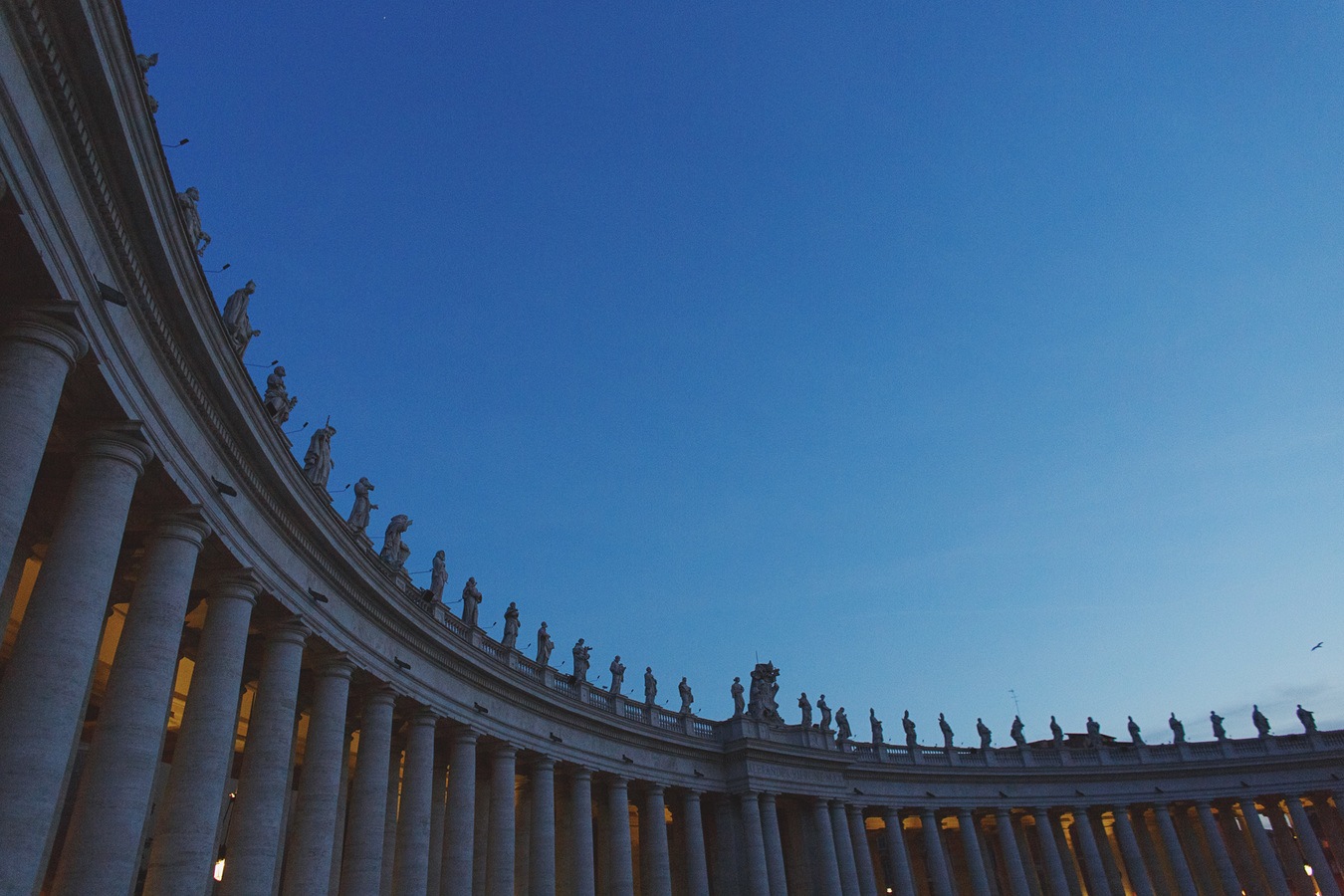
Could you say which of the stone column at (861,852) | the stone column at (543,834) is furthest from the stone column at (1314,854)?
the stone column at (543,834)

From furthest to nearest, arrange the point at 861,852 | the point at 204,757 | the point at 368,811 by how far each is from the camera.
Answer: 1. the point at 861,852
2. the point at 368,811
3. the point at 204,757

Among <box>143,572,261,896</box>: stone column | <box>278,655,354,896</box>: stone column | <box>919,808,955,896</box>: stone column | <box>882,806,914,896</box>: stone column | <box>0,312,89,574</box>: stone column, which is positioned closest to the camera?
<box>0,312,89,574</box>: stone column

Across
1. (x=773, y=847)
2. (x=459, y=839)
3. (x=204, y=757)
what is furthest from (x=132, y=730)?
(x=773, y=847)

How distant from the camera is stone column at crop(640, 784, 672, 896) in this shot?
54.2 m

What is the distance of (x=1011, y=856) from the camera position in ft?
249

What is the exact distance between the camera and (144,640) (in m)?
21.9

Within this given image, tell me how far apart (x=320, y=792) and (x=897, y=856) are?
54429mm

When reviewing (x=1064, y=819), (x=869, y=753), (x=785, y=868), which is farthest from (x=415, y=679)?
(x=1064, y=819)

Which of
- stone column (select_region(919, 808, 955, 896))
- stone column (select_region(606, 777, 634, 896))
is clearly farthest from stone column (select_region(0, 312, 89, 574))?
stone column (select_region(919, 808, 955, 896))

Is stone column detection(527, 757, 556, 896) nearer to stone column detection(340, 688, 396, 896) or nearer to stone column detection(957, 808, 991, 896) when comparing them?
stone column detection(340, 688, 396, 896)

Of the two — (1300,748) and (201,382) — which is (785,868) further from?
(201,382)

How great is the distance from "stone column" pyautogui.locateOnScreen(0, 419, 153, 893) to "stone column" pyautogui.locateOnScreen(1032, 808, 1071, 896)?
257 ft

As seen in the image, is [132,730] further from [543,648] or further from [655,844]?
[655,844]

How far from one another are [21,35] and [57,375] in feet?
19.6
